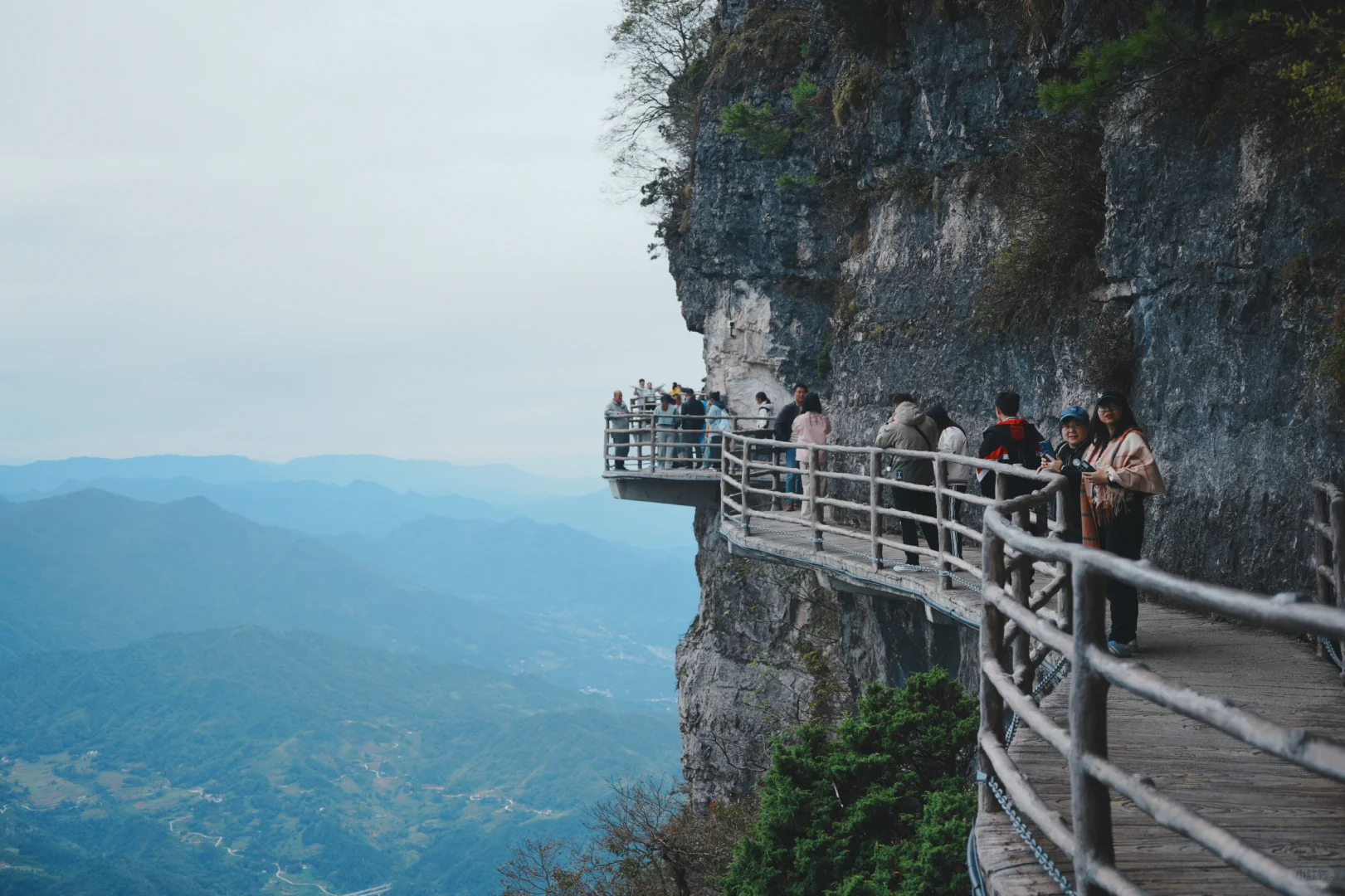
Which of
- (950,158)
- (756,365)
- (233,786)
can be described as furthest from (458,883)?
(950,158)

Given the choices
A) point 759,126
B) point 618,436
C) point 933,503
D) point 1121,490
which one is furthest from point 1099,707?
point 759,126

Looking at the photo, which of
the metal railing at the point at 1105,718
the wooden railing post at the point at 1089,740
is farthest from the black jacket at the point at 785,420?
the wooden railing post at the point at 1089,740

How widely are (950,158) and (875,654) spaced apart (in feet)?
27.9

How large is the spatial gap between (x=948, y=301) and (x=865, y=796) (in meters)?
9.59

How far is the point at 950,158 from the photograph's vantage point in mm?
16656

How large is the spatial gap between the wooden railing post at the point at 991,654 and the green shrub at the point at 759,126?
20.7 m

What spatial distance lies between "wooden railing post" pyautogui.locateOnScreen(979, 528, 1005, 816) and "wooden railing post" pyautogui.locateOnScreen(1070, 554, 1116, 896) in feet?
3.25

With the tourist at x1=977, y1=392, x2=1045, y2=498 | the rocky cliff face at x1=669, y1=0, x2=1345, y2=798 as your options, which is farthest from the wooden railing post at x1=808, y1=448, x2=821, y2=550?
the rocky cliff face at x1=669, y1=0, x2=1345, y2=798

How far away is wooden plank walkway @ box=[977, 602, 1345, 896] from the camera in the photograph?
119 inches

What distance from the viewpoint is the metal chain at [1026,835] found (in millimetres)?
2930

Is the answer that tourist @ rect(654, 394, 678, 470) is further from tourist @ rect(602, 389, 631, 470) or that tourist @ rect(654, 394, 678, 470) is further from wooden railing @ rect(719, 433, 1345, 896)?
wooden railing @ rect(719, 433, 1345, 896)

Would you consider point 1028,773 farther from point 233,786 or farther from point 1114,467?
point 233,786

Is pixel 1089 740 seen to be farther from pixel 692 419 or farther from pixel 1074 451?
pixel 692 419

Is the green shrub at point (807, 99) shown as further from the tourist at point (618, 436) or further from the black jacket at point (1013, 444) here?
the black jacket at point (1013, 444)
